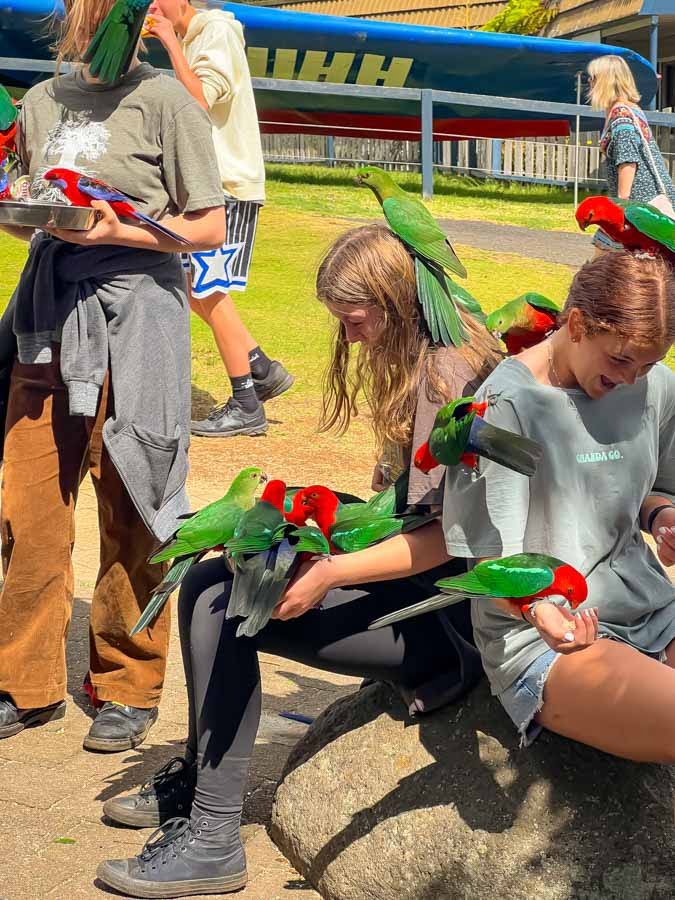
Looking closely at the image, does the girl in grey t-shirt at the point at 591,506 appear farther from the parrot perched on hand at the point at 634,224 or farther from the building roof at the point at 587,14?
the building roof at the point at 587,14

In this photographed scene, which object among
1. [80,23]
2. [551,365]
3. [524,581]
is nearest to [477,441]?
[524,581]

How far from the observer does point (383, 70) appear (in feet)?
68.0

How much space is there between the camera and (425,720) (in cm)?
285

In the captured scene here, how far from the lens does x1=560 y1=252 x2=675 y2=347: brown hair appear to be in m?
2.51

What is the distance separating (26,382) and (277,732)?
4.43ft

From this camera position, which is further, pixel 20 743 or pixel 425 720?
pixel 20 743

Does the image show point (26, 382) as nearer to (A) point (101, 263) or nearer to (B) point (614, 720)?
(A) point (101, 263)

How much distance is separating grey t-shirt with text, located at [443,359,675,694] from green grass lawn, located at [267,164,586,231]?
11.8m

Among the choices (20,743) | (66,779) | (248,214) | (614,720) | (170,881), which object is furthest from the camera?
(248,214)

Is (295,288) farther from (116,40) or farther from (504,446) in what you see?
(504,446)

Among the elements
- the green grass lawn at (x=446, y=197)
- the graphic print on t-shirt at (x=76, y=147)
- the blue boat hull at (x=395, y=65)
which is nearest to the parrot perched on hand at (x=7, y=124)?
the graphic print on t-shirt at (x=76, y=147)

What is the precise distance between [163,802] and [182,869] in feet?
0.92

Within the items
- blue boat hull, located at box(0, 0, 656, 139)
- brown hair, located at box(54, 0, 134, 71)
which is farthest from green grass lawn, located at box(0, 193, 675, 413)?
blue boat hull, located at box(0, 0, 656, 139)

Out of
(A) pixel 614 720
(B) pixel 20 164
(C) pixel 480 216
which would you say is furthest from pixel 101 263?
(C) pixel 480 216
